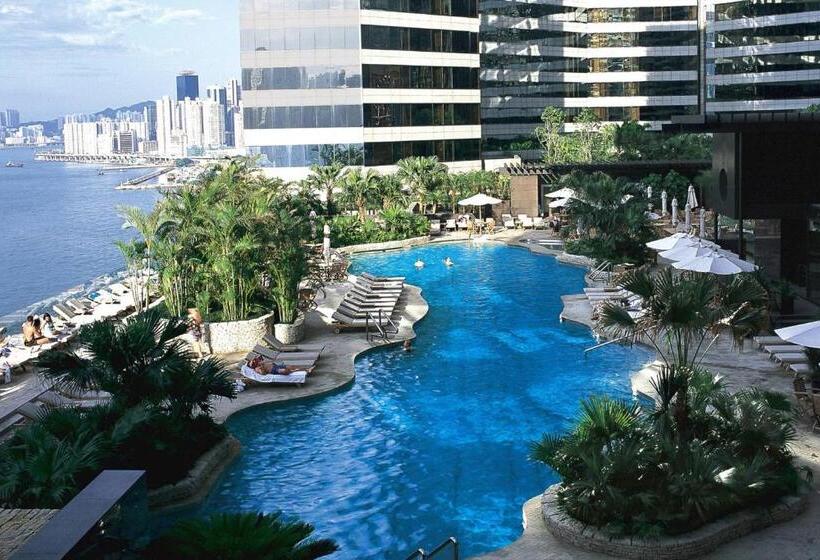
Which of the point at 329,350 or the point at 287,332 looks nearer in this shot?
the point at 329,350

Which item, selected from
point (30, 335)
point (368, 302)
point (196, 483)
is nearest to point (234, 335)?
point (30, 335)

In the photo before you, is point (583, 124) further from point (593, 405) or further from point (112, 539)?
point (112, 539)

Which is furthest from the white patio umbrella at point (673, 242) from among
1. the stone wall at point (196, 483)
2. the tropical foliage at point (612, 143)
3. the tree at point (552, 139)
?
the tree at point (552, 139)

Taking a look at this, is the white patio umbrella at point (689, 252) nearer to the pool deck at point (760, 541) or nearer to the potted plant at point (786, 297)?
the potted plant at point (786, 297)

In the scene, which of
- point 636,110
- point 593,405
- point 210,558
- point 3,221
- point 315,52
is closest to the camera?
point 210,558

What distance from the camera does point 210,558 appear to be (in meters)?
8.55

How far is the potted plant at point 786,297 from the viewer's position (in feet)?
78.3

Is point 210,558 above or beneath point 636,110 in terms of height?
beneath

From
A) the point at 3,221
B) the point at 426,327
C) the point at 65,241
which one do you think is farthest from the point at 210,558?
the point at 3,221

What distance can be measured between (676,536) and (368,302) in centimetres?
1868

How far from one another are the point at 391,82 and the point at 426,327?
3770 centimetres

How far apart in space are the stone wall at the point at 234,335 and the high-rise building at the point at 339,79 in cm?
3822

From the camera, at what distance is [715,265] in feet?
69.5

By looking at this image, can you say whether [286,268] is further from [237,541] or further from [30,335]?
[237,541]
